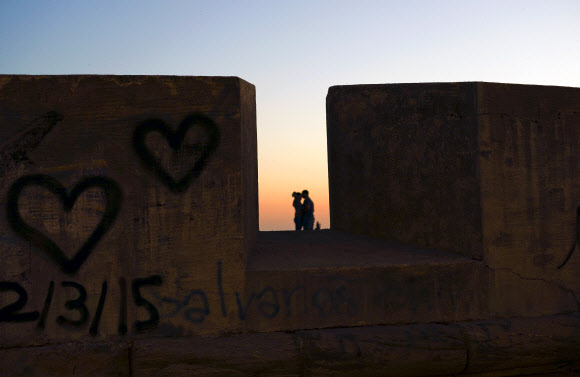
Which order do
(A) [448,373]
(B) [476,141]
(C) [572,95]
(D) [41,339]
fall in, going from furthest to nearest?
(C) [572,95]
(B) [476,141]
(A) [448,373]
(D) [41,339]

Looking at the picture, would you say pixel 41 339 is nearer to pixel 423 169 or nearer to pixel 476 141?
pixel 423 169

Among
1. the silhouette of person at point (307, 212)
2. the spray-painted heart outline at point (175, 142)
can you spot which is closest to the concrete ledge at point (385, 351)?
the spray-painted heart outline at point (175, 142)

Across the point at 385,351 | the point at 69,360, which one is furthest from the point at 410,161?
the point at 69,360

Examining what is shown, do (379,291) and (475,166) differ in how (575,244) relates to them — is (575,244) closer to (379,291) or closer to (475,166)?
(475,166)

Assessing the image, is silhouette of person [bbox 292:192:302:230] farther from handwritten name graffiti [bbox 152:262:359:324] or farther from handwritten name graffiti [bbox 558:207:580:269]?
handwritten name graffiti [bbox 152:262:359:324]

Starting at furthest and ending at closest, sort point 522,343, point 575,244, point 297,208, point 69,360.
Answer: point 297,208, point 575,244, point 522,343, point 69,360

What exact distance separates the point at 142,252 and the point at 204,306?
579 millimetres

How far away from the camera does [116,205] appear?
149 inches

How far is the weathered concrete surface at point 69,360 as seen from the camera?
11.7ft

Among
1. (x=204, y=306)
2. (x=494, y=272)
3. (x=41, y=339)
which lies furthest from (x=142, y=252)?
(x=494, y=272)

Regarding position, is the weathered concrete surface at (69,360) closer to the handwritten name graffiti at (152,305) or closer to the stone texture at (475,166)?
the handwritten name graffiti at (152,305)

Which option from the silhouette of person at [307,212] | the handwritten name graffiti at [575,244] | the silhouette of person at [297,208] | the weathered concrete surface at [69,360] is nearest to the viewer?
the weathered concrete surface at [69,360]

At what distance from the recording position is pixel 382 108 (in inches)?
189

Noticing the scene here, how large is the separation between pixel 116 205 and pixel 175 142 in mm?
605
